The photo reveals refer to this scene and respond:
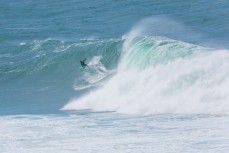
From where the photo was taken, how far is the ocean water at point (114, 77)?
20703mm

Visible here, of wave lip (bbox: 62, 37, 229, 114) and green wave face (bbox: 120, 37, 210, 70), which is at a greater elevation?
green wave face (bbox: 120, 37, 210, 70)

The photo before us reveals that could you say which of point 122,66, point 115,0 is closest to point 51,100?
point 122,66

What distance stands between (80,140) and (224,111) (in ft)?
14.9

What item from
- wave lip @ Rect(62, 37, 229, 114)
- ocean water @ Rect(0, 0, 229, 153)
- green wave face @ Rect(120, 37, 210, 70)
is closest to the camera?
ocean water @ Rect(0, 0, 229, 153)

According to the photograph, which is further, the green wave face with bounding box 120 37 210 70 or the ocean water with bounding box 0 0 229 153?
the green wave face with bounding box 120 37 210 70

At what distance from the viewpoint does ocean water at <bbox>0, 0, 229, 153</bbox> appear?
20.7 meters

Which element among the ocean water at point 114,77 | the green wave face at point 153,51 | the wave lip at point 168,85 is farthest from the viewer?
the green wave face at point 153,51

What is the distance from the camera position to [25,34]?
125ft

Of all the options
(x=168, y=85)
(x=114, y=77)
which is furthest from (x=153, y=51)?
(x=168, y=85)

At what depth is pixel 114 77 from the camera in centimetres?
2942

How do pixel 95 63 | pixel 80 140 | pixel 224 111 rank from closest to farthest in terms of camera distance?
pixel 80 140 → pixel 224 111 → pixel 95 63

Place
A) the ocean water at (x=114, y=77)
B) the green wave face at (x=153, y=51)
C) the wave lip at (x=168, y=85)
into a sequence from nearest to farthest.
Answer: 1. the ocean water at (x=114, y=77)
2. the wave lip at (x=168, y=85)
3. the green wave face at (x=153, y=51)

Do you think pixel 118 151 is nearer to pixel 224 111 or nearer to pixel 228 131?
pixel 228 131

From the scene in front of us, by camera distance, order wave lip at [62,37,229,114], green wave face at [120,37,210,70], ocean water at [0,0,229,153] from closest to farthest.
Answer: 1. ocean water at [0,0,229,153]
2. wave lip at [62,37,229,114]
3. green wave face at [120,37,210,70]
